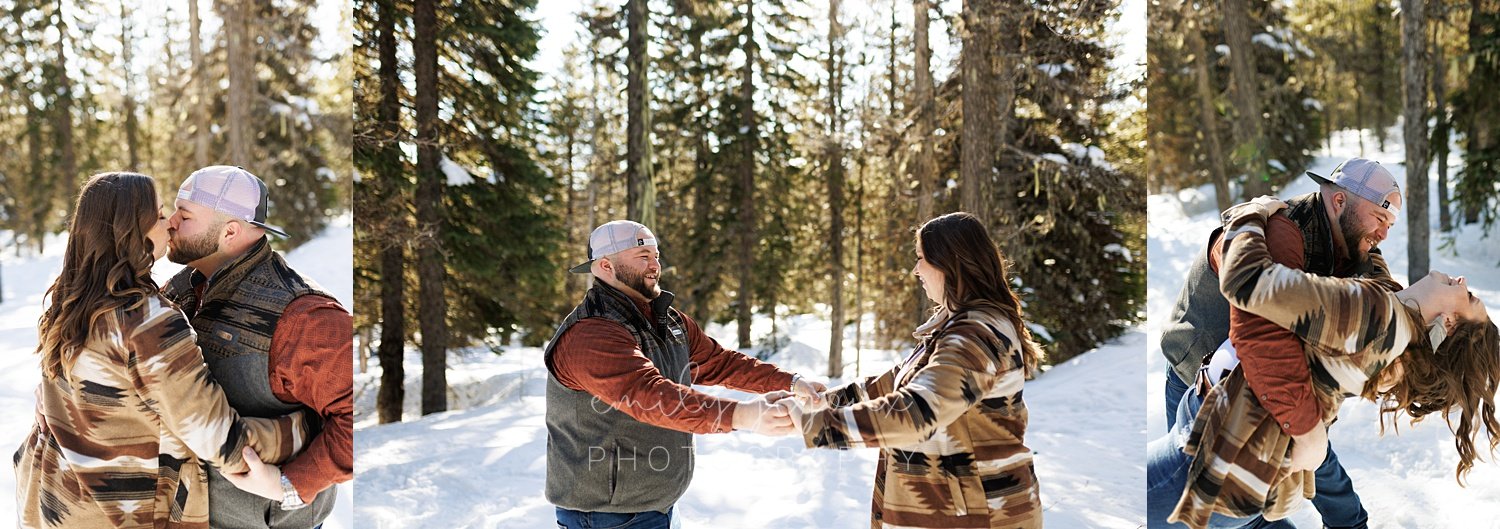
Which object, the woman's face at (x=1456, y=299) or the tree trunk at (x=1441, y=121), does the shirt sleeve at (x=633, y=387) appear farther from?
the tree trunk at (x=1441, y=121)

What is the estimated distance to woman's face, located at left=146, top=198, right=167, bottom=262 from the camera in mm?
2461

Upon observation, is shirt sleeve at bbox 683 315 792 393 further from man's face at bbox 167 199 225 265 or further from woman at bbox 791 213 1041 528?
man's face at bbox 167 199 225 265

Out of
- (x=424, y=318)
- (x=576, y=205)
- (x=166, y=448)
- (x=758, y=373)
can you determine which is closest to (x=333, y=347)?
(x=166, y=448)

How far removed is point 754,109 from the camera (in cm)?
1591

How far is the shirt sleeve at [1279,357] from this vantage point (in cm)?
260

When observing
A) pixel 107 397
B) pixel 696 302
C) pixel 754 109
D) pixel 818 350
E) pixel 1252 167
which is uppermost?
pixel 754 109

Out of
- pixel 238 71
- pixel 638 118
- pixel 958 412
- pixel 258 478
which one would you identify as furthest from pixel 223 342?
pixel 238 71

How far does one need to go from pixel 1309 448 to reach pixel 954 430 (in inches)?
47.2

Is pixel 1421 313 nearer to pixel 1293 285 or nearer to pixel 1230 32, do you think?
pixel 1293 285

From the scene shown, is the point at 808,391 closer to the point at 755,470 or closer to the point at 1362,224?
the point at 1362,224

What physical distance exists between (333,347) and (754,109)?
1380cm

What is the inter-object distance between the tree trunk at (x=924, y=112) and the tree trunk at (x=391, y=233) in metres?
5.61

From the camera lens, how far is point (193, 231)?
257 centimetres

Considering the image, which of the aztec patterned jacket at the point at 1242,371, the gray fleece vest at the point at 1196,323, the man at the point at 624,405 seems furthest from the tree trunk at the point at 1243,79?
the man at the point at 624,405
